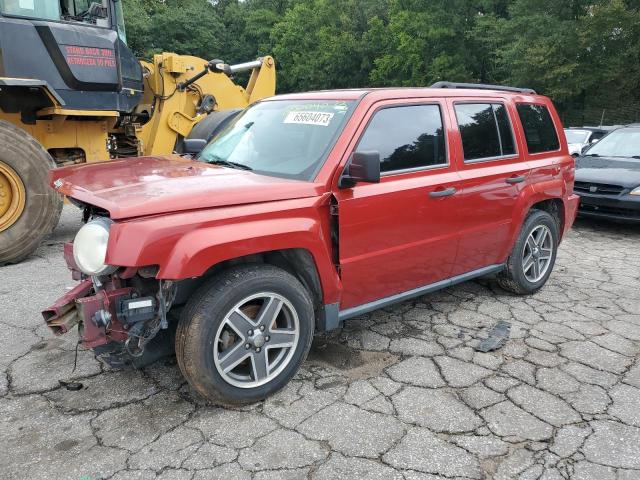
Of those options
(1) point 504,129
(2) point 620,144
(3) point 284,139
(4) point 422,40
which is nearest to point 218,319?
(3) point 284,139

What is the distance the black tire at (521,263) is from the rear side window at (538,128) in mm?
617

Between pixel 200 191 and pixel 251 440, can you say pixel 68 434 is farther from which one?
pixel 200 191

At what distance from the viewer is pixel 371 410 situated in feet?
9.70

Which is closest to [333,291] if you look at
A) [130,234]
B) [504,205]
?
[130,234]

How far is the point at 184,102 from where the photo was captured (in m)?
8.55

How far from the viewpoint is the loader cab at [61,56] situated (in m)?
5.54

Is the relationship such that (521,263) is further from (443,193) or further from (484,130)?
(443,193)

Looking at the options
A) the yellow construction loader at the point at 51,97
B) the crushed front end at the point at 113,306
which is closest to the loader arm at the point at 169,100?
the yellow construction loader at the point at 51,97

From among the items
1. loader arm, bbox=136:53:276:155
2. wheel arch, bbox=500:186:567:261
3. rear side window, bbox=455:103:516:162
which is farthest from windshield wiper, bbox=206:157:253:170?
loader arm, bbox=136:53:276:155

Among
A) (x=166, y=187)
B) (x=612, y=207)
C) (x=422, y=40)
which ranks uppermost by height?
(x=422, y=40)

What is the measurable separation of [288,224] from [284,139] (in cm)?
88

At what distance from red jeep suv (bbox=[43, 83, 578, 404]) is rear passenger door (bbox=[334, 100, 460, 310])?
0.04 feet

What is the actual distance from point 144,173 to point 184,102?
577cm

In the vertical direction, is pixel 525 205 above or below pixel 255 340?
above
